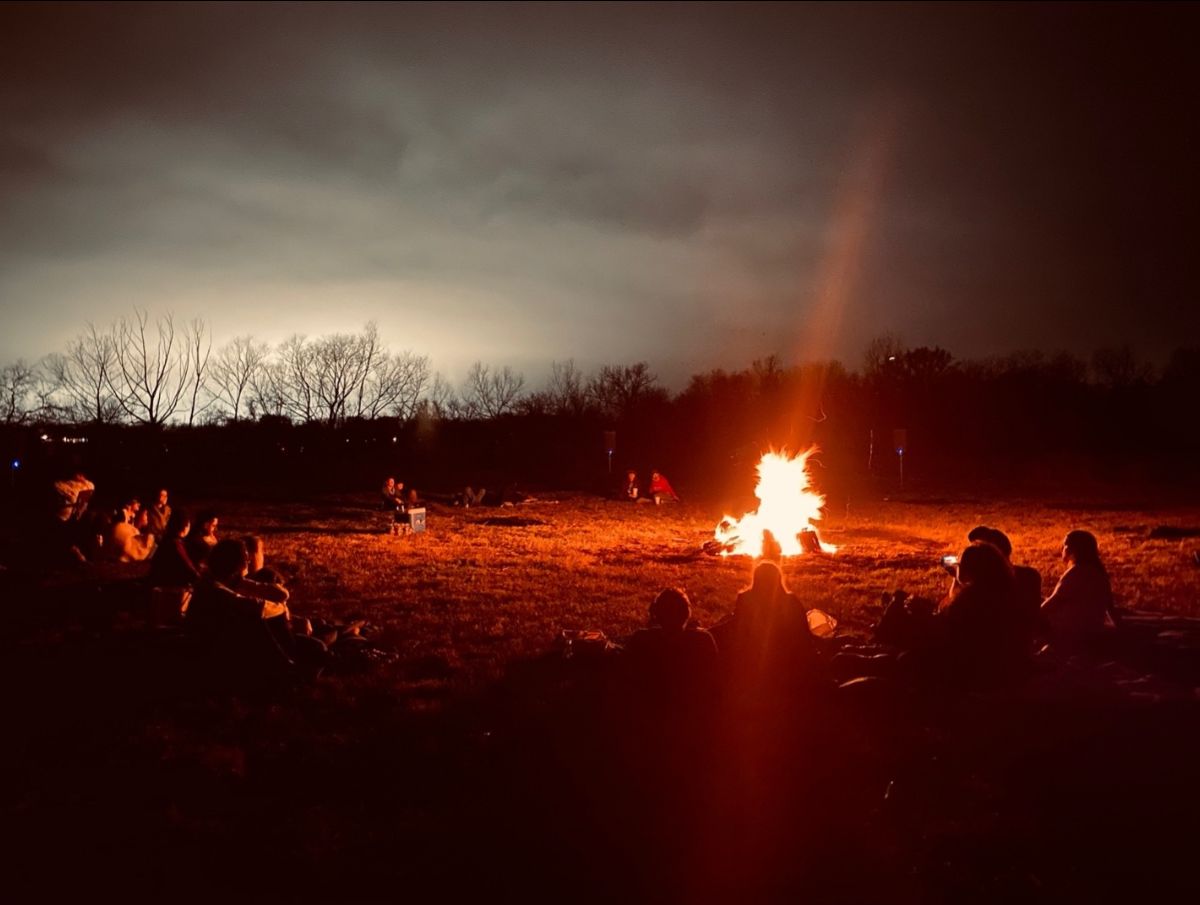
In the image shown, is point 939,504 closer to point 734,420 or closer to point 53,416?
point 734,420

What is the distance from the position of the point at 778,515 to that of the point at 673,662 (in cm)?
1024

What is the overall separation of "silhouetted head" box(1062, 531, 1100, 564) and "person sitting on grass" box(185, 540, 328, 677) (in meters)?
7.20

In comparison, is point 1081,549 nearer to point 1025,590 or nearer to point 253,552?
point 1025,590

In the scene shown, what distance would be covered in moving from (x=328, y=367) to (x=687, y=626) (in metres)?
40.0

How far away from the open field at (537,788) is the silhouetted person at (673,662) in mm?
332

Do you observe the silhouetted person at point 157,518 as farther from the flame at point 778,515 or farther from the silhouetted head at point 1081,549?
the silhouetted head at point 1081,549

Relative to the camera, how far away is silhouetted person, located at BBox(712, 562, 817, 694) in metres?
6.55

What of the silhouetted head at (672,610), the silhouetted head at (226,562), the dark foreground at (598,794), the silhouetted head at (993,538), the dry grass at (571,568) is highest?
the silhouetted head at (993,538)

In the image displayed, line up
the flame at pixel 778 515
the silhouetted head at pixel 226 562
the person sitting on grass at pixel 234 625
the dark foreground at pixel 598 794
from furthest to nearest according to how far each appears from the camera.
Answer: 1. the flame at pixel 778 515
2. the silhouetted head at pixel 226 562
3. the person sitting on grass at pixel 234 625
4. the dark foreground at pixel 598 794

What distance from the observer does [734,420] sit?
46938mm

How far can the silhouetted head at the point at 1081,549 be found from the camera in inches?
293

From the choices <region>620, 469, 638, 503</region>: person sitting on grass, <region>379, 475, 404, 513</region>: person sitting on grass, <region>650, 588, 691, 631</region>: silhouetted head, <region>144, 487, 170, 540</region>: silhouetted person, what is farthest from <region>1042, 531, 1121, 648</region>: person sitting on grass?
<region>620, 469, 638, 503</region>: person sitting on grass

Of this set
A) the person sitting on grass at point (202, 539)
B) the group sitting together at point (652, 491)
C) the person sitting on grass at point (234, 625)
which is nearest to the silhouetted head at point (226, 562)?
the person sitting on grass at point (234, 625)

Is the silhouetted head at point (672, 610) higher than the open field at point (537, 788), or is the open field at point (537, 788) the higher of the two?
the silhouetted head at point (672, 610)
